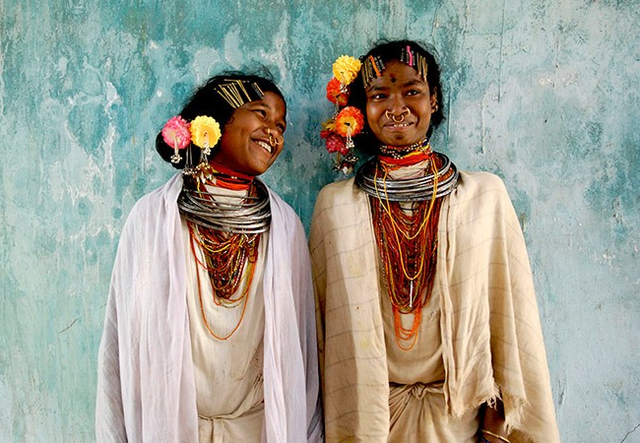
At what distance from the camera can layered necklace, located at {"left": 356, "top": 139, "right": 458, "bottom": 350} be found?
257cm

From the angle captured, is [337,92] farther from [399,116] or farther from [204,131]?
[204,131]

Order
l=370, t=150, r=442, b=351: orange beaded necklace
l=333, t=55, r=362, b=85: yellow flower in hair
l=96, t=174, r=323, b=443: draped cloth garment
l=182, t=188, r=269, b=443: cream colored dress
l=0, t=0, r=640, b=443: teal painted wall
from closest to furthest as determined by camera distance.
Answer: l=96, t=174, r=323, b=443: draped cloth garment → l=182, t=188, r=269, b=443: cream colored dress → l=370, t=150, r=442, b=351: orange beaded necklace → l=333, t=55, r=362, b=85: yellow flower in hair → l=0, t=0, r=640, b=443: teal painted wall

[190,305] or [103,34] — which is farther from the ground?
[103,34]

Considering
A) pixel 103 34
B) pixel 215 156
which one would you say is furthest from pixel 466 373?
pixel 103 34

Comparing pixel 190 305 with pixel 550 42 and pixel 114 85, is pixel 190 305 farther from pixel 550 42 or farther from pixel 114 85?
pixel 550 42

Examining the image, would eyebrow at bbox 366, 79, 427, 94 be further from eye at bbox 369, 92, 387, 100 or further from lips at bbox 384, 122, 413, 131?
lips at bbox 384, 122, 413, 131

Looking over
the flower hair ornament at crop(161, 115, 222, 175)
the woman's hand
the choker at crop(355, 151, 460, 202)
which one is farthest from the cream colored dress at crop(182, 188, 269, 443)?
the woman's hand

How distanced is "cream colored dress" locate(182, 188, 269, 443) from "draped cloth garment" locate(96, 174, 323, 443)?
0.21ft

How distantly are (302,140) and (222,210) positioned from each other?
726 mm

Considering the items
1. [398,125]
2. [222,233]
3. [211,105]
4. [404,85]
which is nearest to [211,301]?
[222,233]

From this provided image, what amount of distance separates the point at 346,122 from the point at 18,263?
5.24ft

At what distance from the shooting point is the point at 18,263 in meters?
3.08

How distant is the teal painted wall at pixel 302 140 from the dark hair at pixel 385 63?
151 millimetres

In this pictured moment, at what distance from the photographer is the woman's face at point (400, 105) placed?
2621mm
